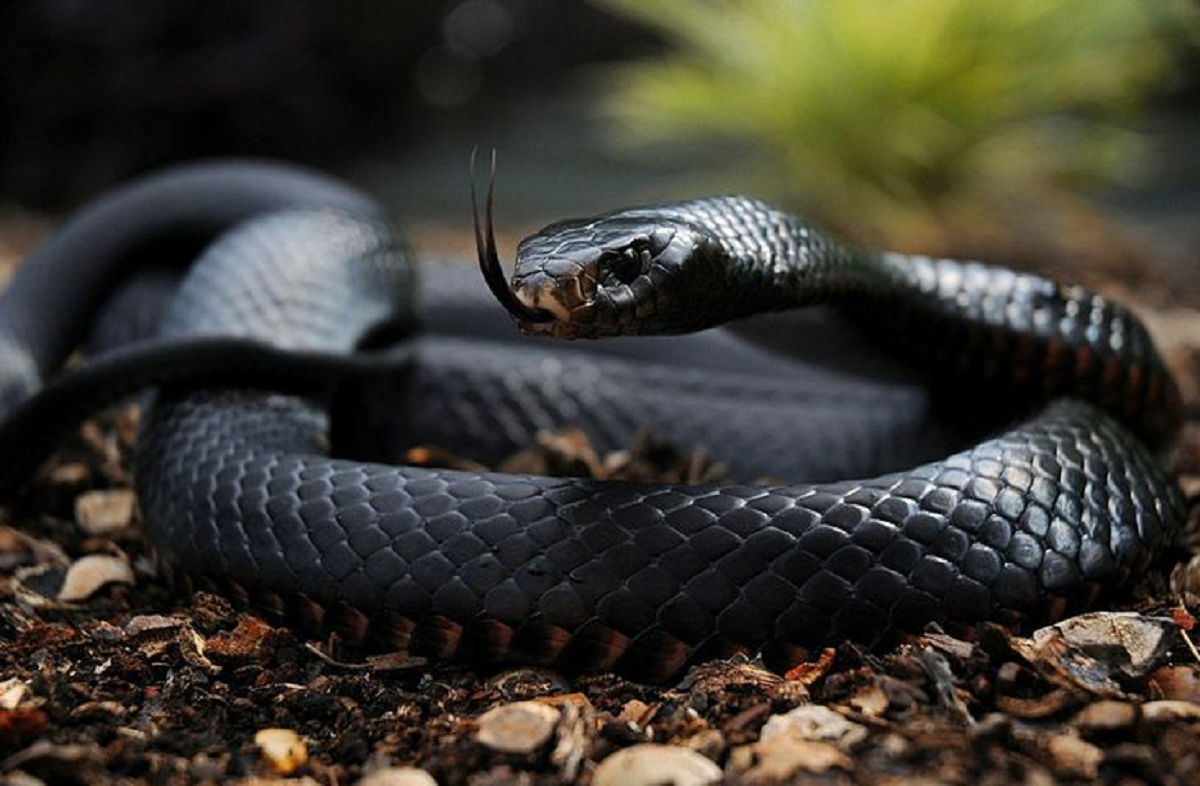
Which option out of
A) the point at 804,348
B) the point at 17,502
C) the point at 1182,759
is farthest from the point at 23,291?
the point at 1182,759

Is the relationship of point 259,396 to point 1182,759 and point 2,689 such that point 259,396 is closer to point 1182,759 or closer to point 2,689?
point 2,689

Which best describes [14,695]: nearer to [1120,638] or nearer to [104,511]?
[104,511]

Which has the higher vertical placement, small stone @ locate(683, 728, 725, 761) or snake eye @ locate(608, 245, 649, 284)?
snake eye @ locate(608, 245, 649, 284)

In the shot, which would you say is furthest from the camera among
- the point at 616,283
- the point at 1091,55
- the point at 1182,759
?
the point at 1091,55

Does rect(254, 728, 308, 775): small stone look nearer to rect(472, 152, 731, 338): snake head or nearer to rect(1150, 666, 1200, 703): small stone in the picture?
rect(472, 152, 731, 338): snake head

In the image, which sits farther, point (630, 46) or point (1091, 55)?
point (630, 46)

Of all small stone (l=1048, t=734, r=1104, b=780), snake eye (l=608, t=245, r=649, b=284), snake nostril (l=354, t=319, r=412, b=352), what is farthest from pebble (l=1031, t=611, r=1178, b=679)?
snake nostril (l=354, t=319, r=412, b=352)
